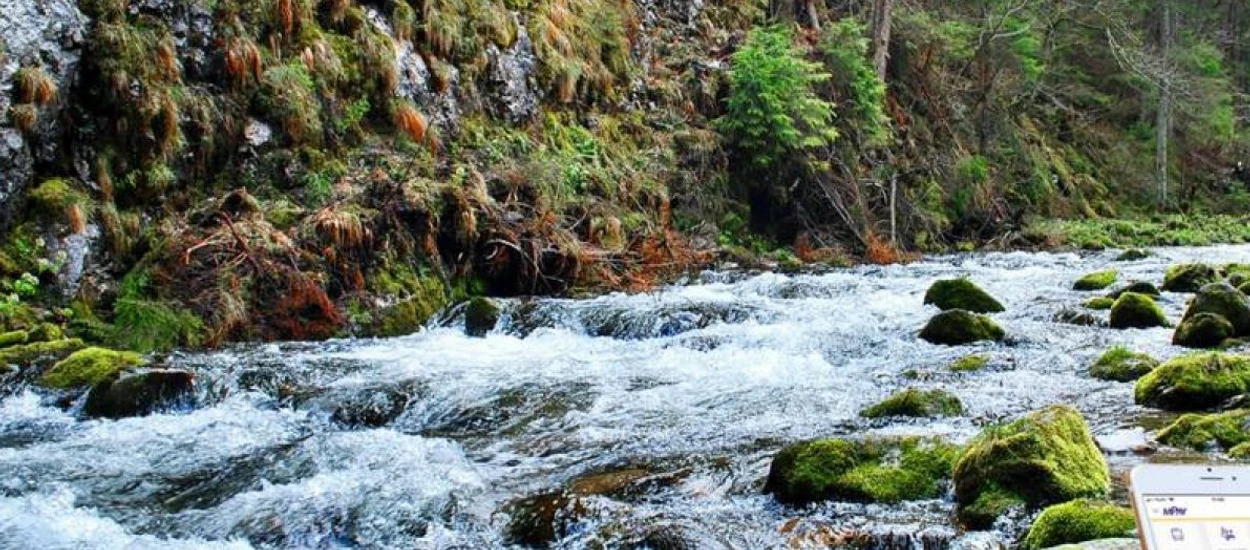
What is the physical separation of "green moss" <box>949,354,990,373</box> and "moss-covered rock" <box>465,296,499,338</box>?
15.0 feet

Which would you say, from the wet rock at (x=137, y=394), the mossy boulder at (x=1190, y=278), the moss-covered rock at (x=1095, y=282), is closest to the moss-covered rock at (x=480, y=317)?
the wet rock at (x=137, y=394)

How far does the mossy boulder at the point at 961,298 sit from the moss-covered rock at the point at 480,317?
488 centimetres

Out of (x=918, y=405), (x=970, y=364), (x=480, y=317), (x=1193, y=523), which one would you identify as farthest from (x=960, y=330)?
(x=1193, y=523)

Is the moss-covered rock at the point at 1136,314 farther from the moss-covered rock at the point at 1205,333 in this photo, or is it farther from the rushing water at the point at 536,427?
the moss-covered rock at the point at 1205,333

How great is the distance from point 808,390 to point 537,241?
5438 mm

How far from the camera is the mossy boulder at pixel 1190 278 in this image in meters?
11.8

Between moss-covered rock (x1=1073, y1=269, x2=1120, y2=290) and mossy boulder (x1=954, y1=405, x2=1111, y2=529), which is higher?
mossy boulder (x1=954, y1=405, x2=1111, y2=529)

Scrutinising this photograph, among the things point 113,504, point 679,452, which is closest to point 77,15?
point 113,504

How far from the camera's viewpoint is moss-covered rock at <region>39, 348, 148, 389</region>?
7.08 meters

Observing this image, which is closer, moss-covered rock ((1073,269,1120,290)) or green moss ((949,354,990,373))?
green moss ((949,354,990,373))

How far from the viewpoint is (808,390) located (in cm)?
712

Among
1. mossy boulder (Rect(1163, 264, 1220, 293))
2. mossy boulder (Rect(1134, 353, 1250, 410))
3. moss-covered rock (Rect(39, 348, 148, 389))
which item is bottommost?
mossy boulder (Rect(1163, 264, 1220, 293))

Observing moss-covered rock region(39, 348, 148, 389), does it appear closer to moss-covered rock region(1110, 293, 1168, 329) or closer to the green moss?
the green moss

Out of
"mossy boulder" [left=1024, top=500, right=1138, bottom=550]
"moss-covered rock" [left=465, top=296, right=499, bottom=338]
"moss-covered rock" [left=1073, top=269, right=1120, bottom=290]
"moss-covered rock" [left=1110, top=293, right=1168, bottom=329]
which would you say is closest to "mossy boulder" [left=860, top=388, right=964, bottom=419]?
"mossy boulder" [left=1024, top=500, right=1138, bottom=550]
